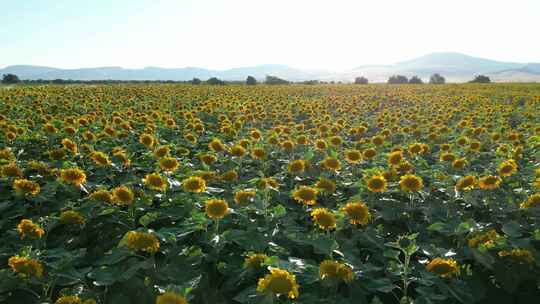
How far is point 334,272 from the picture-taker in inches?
96.2

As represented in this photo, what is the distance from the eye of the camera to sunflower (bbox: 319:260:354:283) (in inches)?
96.0

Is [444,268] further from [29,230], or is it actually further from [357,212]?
[29,230]

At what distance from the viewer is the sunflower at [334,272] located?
244 centimetres

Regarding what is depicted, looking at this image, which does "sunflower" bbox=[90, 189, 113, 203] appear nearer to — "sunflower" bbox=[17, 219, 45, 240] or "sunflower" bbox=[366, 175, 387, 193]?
"sunflower" bbox=[17, 219, 45, 240]

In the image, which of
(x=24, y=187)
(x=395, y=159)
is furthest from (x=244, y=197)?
(x=395, y=159)

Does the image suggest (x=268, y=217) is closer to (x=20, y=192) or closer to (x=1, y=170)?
(x=20, y=192)

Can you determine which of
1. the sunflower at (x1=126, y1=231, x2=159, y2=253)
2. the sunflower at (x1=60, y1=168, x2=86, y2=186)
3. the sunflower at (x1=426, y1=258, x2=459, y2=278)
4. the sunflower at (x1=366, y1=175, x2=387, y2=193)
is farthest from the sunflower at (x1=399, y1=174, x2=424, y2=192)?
the sunflower at (x1=60, y1=168, x2=86, y2=186)

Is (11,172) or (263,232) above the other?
(11,172)

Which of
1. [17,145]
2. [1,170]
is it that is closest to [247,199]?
[1,170]

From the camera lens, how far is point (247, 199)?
362 centimetres

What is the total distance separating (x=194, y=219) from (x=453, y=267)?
1790mm

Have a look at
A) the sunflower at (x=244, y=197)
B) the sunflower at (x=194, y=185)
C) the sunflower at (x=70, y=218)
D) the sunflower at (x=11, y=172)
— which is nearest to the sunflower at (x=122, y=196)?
the sunflower at (x=70, y=218)

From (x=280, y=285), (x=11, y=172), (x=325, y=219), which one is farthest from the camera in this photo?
(x=11, y=172)

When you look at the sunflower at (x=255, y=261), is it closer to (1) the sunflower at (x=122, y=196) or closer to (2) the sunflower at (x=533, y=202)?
(1) the sunflower at (x=122, y=196)
